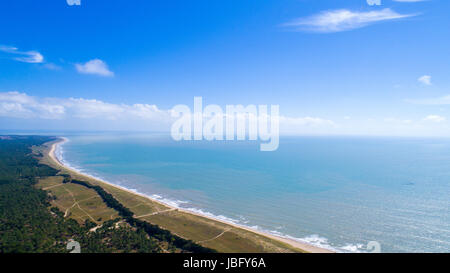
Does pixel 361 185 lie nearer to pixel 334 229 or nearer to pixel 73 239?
pixel 334 229

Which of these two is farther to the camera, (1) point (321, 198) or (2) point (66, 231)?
(1) point (321, 198)

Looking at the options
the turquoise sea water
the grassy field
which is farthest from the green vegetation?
the turquoise sea water

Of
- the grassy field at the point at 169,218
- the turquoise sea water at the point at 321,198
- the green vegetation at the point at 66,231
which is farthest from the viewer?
the turquoise sea water at the point at 321,198

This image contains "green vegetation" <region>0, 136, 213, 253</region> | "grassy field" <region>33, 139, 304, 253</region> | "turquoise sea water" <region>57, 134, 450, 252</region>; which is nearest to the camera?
"green vegetation" <region>0, 136, 213, 253</region>

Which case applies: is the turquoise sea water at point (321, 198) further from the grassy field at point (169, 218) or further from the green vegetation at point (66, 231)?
the green vegetation at point (66, 231)

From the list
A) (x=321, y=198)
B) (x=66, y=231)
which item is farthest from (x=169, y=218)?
(x=321, y=198)

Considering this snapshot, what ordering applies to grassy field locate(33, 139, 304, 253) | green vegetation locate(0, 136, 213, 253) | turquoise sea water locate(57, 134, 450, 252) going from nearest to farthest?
green vegetation locate(0, 136, 213, 253), grassy field locate(33, 139, 304, 253), turquoise sea water locate(57, 134, 450, 252)

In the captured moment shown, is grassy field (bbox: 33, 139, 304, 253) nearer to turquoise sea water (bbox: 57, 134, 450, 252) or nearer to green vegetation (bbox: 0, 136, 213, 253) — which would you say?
green vegetation (bbox: 0, 136, 213, 253)

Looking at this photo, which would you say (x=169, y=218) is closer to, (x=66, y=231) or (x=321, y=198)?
(x=66, y=231)

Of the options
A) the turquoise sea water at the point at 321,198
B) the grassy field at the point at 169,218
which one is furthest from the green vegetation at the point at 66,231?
the turquoise sea water at the point at 321,198
